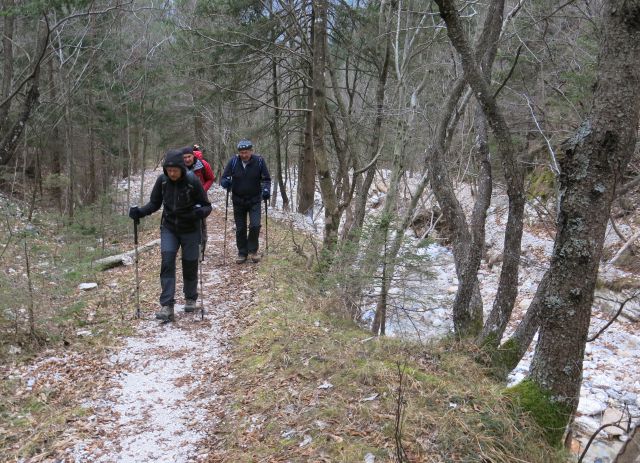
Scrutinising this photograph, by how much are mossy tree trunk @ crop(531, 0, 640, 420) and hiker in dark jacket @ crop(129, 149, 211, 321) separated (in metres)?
4.55

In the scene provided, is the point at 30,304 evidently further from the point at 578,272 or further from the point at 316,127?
the point at 578,272

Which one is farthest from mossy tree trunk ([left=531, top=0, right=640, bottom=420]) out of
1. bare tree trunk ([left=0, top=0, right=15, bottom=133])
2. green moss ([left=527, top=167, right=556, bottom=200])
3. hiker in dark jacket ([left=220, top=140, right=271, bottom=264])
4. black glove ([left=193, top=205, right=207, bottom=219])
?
green moss ([left=527, top=167, right=556, bottom=200])

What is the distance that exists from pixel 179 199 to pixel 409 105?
279 inches

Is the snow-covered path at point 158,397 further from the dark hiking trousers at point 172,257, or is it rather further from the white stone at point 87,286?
the white stone at point 87,286

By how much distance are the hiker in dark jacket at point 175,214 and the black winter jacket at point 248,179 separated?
95.9 inches

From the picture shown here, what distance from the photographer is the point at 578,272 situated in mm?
3242

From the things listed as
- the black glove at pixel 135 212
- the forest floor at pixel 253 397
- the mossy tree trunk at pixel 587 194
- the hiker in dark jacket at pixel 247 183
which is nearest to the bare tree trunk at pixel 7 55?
the hiker in dark jacket at pixel 247 183

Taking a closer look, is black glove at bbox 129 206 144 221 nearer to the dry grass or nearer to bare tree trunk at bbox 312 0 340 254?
the dry grass

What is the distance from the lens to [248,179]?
29.5 feet

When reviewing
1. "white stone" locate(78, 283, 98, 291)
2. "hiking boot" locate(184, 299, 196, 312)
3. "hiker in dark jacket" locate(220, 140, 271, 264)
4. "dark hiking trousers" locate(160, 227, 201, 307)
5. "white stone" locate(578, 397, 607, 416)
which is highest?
"hiker in dark jacket" locate(220, 140, 271, 264)

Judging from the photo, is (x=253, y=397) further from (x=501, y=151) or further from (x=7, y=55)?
(x=7, y=55)

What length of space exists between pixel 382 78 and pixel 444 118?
451 cm

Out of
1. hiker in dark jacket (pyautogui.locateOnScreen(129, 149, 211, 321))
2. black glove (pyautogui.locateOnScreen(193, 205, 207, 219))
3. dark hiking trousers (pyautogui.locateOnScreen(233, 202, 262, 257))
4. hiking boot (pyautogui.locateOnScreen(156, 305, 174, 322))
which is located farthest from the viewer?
dark hiking trousers (pyautogui.locateOnScreen(233, 202, 262, 257))

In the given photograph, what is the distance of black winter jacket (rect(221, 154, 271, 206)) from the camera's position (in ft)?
29.4
